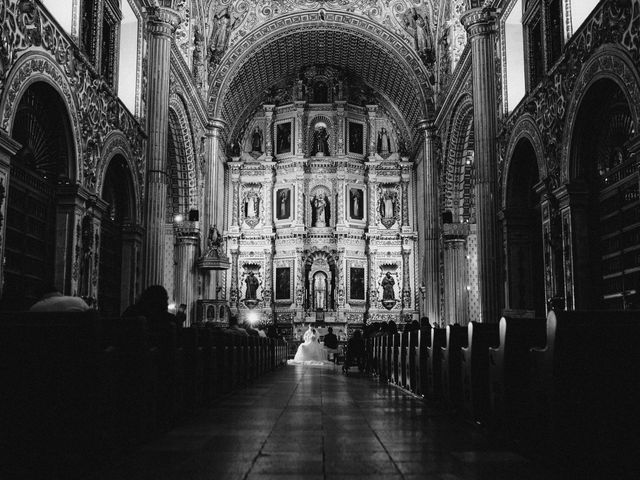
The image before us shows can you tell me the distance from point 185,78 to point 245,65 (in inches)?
258

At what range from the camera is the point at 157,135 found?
15117 millimetres

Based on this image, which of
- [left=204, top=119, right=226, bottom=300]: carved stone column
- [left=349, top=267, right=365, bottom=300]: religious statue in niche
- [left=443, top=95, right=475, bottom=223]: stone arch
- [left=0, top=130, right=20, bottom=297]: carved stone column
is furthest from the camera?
[left=349, top=267, right=365, bottom=300]: religious statue in niche

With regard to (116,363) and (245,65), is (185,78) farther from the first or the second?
(116,363)

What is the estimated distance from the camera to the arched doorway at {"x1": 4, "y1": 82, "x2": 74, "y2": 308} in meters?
9.28

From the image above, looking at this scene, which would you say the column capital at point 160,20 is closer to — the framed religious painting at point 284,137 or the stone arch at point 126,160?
the stone arch at point 126,160

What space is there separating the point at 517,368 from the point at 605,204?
258 inches

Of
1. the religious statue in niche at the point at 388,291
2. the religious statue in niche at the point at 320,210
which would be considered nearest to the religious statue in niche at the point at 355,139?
the religious statue in niche at the point at 320,210

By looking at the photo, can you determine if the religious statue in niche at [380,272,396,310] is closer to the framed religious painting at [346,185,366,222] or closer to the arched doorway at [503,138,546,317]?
the framed religious painting at [346,185,366,222]

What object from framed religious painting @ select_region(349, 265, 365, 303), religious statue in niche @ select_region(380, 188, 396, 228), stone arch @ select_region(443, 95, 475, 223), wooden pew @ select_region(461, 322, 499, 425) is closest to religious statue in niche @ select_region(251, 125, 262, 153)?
religious statue in niche @ select_region(380, 188, 396, 228)

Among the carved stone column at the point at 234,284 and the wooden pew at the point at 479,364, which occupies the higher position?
the carved stone column at the point at 234,284

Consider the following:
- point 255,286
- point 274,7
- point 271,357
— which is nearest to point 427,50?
point 274,7

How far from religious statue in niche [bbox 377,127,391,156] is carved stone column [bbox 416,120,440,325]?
217 inches

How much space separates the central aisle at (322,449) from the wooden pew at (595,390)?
0.93 feet

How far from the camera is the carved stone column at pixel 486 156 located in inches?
556
